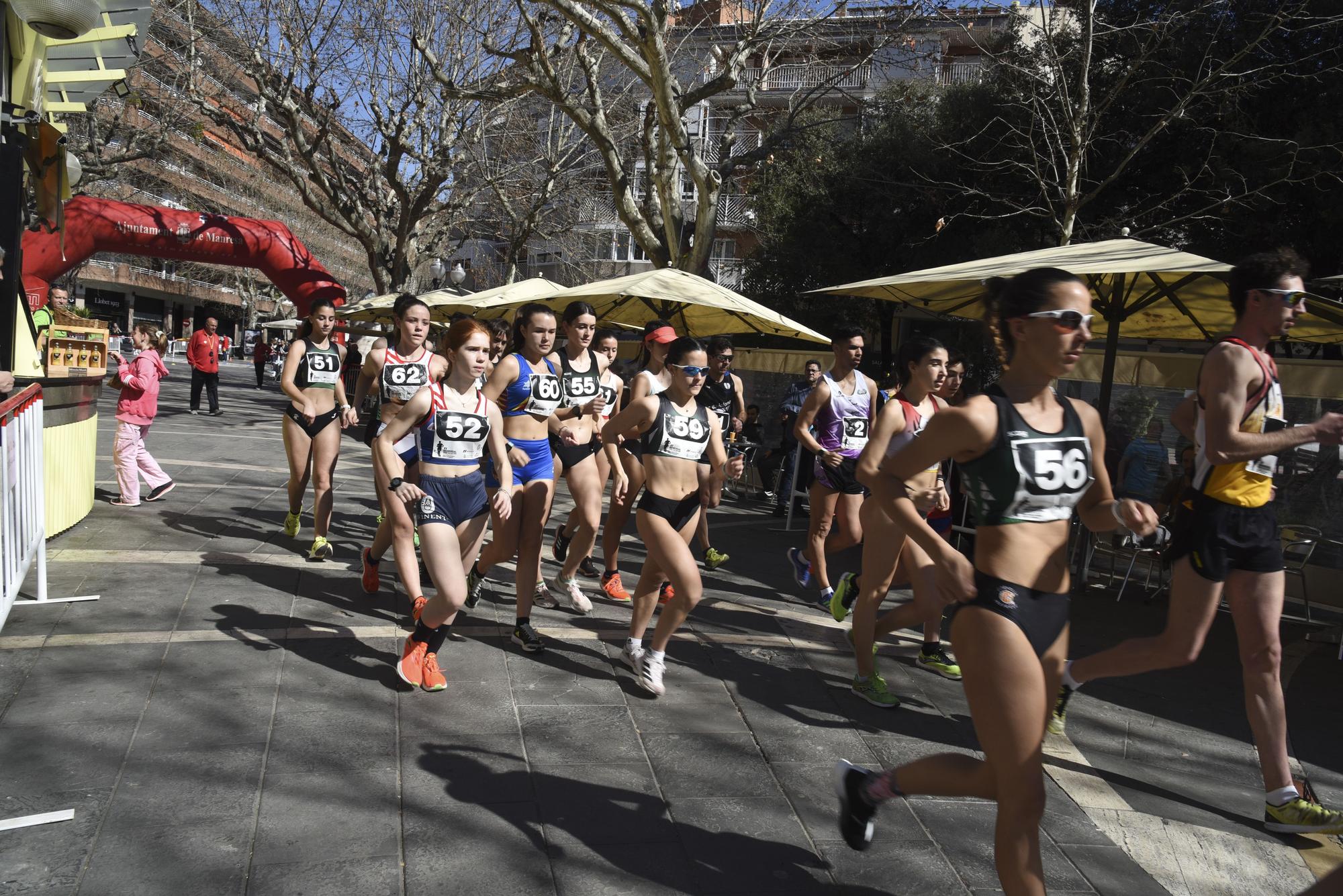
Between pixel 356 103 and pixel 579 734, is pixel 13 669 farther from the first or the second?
pixel 356 103

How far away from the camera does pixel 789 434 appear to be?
12.5 m

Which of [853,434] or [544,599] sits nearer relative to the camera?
[544,599]

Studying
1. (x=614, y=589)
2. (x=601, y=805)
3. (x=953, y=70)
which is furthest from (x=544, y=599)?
(x=953, y=70)

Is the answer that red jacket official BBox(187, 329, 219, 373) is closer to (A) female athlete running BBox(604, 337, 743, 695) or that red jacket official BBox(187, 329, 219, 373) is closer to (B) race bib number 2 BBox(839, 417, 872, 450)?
(B) race bib number 2 BBox(839, 417, 872, 450)

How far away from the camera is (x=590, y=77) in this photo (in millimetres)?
13688

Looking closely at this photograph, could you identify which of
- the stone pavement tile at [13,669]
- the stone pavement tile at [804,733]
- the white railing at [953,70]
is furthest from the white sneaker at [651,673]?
the white railing at [953,70]

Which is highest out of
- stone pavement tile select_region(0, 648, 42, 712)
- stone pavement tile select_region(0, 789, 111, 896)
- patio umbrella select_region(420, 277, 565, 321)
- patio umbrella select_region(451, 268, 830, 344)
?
patio umbrella select_region(420, 277, 565, 321)

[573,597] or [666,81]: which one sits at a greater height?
[666,81]

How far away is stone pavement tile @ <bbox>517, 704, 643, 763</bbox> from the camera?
3871 millimetres

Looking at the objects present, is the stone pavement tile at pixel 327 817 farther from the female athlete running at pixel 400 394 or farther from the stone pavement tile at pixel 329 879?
the female athlete running at pixel 400 394

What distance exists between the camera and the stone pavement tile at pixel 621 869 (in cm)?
295

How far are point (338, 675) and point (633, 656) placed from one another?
1.40m

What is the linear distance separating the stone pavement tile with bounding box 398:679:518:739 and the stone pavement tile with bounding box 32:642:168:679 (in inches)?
51.2

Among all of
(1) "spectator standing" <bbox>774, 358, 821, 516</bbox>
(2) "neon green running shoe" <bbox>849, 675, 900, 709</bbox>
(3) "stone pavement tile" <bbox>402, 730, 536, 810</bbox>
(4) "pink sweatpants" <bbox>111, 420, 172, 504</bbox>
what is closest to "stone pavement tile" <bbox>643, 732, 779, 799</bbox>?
(3) "stone pavement tile" <bbox>402, 730, 536, 810</bbox>
